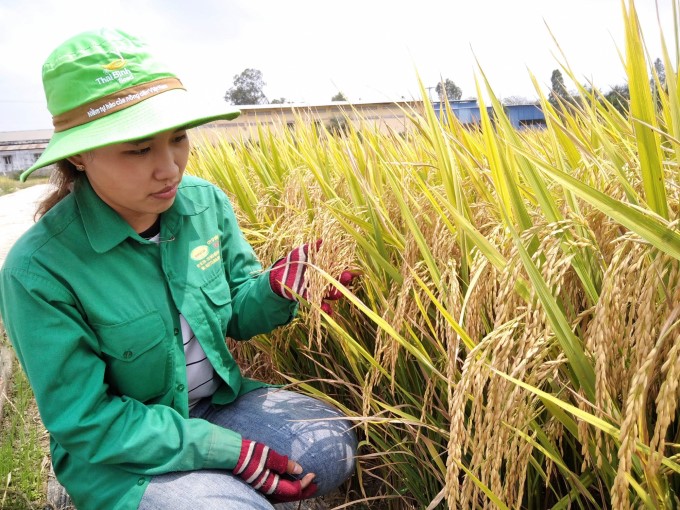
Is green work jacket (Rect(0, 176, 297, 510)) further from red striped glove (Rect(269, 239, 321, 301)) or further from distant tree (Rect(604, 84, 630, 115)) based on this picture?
distant tree (Rect(604, 84, 630, 115))

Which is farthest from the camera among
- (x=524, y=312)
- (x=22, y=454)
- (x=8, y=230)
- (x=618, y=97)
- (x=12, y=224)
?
(x=12, y=224)

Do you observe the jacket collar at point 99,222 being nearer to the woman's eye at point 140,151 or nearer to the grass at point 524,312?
the woman's eye at point 140,151

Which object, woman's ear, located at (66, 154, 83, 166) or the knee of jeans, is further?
the knee of jeans

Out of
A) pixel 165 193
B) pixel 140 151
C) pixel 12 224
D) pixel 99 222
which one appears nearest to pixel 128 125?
pixel 140 151

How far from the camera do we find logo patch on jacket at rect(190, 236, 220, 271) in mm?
1901

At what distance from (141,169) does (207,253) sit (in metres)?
0.47

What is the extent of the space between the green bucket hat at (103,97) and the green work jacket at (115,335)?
0.83 ft

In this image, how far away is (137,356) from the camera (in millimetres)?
1667

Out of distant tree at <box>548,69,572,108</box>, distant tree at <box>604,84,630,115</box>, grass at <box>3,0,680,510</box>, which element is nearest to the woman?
grass at <box>3,0,680,510</box>

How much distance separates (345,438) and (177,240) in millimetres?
851

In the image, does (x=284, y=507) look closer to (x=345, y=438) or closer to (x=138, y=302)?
(x=345, y=438)

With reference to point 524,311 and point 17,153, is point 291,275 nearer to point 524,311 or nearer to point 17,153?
point 524,311

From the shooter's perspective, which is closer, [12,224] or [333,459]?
[333,459]

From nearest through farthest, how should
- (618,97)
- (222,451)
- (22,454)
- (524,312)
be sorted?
(524,312)
(222,451)
(618,97)
(22,454)
